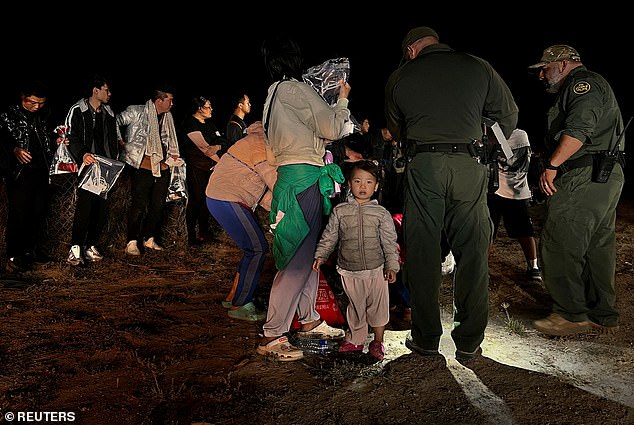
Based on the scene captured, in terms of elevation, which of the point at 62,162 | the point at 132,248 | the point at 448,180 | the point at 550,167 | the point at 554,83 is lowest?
the point at 132,248

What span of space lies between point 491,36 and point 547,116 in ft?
109

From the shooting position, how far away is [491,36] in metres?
34.2

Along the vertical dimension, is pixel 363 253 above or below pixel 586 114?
below

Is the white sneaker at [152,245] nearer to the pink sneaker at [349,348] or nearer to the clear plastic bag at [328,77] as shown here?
the clear plastic bag at [328,77]

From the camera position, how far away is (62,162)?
593 cm

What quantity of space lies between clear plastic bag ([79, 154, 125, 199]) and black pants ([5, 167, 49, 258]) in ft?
1.49

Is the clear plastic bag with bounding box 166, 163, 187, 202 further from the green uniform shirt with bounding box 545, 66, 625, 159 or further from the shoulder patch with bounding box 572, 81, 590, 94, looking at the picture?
the shoulder patch with bounding box 572, 81, 590, 94

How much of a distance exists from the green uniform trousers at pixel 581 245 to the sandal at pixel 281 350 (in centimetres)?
197

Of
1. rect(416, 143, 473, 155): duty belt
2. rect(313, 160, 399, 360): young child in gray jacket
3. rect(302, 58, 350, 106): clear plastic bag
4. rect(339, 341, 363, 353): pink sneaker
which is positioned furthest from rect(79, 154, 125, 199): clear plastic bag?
rect(416, 143, 473, 155): duty belt

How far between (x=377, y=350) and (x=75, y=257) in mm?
4073

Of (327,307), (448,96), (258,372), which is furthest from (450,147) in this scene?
(258,372)

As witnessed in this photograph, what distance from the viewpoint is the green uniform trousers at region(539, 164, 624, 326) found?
391 cm

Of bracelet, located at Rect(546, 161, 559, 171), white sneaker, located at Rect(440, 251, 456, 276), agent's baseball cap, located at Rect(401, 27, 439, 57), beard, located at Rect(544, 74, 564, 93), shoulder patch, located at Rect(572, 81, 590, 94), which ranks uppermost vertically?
agent's baseball cap, located at Rect(401, 27, 439, 57)

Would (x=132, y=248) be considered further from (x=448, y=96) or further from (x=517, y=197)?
(x=448, y=96)
